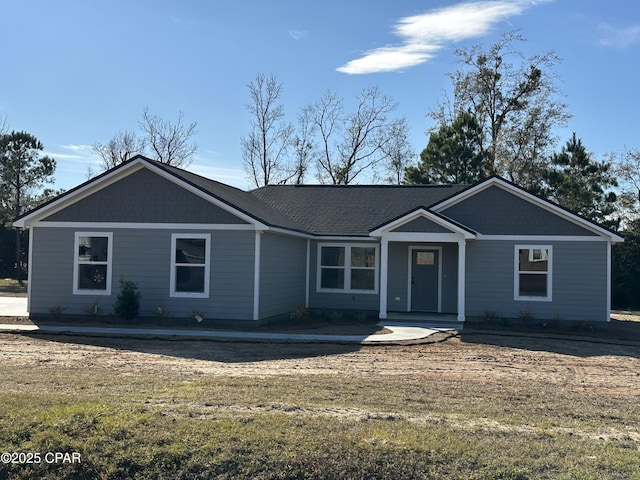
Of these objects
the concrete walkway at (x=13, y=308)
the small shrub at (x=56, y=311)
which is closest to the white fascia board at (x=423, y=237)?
the small shrub at (x=56, y=311)

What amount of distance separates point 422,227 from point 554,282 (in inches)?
160

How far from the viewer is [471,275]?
18.1 meters

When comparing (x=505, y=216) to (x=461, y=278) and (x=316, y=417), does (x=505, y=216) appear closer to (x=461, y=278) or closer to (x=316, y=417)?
(x=461, y=278)

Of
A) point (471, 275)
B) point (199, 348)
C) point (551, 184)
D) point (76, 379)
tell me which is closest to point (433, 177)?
point (551, 184)

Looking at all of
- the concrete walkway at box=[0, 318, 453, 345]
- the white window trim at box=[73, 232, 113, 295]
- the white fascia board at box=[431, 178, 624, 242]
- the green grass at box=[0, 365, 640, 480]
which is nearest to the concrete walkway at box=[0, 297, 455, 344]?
the concrete walkway at box=[0, 318, 453, 345]

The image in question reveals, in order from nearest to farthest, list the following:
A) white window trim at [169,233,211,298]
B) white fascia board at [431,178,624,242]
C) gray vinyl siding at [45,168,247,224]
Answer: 1. white window trim at [169,233,211,298]
2. gray vinyl siding at [45,168,247,224]
3. white fascia board at [431,178,624,242]

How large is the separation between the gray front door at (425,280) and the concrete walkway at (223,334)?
3.89 m

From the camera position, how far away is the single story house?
16422 mm

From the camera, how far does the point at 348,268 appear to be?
784 inches

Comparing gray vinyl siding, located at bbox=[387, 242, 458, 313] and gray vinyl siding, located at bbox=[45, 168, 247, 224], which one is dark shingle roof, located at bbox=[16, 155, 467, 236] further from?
gray vinyl siding, located at bbox=[387, 242, 458, 313]

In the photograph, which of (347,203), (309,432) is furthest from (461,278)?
(309,432)

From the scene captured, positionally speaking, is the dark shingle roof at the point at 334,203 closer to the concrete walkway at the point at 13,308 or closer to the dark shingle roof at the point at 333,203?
the dark shingle roof at the point at 333,203

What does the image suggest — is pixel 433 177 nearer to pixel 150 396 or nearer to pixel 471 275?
pixel 471 275

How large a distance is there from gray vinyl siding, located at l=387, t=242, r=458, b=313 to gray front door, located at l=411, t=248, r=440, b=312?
208 millimetres
